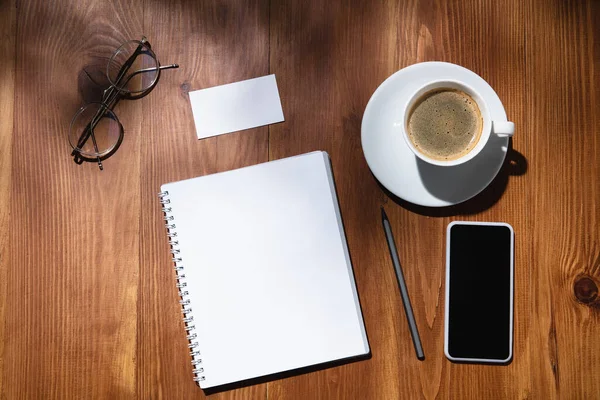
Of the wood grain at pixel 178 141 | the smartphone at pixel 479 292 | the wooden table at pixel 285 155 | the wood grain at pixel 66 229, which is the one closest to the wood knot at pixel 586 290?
the wooden table at pixel 285 155

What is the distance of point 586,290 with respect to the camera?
80 cm

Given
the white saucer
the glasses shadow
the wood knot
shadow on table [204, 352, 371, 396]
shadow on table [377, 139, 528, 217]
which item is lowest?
shadow on table [204, 352, 371, 396]

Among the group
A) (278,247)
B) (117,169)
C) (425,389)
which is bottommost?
(425,389)

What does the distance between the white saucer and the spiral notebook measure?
3.3 inches

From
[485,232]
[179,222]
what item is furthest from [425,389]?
[179,222]

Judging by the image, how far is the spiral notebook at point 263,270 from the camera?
81cm

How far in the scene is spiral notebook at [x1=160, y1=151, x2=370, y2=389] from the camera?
31.9 inches

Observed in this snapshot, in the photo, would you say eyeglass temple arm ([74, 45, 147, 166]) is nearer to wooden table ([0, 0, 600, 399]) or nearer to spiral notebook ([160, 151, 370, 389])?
wooden table ([0, 0, 600, 399])

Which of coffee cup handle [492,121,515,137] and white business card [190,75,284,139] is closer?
coffee cup handle [492,121,515,137]

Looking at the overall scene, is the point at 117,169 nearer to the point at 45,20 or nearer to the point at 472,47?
the point at 45,20

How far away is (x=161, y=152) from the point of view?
849mm

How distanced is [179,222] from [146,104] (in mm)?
198

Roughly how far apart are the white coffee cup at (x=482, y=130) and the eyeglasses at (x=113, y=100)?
411 mm

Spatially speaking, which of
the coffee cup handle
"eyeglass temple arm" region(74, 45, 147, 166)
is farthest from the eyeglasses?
the coffee cup handle
